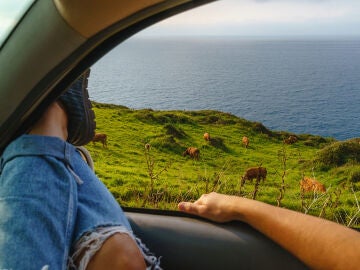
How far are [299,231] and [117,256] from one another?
383 millimetres

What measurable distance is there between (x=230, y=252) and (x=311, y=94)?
17.6 metres

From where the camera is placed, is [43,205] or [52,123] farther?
[52,123]

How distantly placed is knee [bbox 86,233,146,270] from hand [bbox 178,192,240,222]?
286 millimetres

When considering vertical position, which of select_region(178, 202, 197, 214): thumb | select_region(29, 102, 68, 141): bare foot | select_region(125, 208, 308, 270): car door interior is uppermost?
select_region(29, 102, 68, 141): bare foot

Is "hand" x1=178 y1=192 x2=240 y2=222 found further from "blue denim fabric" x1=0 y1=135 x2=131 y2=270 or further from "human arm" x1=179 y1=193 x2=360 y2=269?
"blue denim fabric" x1=0 y1=135 x2=131 y2=270

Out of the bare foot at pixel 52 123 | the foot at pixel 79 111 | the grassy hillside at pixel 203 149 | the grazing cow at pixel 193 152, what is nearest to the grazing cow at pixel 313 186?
the foot at pixel 79 111

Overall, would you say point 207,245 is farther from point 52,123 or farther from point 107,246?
point 52,123

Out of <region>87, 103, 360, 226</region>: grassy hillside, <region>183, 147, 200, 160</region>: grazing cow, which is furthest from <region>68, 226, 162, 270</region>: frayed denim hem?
<region>183, 147, 200, 160</region>: grazing cow

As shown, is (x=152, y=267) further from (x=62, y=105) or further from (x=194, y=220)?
(x=62, y=105)

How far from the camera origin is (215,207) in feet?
3.32

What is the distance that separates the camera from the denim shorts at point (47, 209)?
25.0 inches

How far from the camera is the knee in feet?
2.35

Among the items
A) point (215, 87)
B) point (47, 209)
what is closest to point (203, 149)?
point (215, 87)

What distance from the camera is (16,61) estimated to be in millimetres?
657
